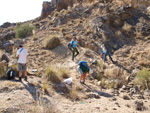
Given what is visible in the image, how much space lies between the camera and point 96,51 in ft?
35.8

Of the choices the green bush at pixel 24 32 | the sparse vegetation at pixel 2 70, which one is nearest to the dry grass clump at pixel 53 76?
the sparse vegetation at pixel 2 70

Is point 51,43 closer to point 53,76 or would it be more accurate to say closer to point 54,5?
point 53,76

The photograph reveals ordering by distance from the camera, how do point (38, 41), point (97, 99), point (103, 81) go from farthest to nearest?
point (38, 41), point (103, 81), point (97, 99)

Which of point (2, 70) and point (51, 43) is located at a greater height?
point (51, 43)

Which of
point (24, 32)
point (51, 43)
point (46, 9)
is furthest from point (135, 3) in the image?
point (46, 9)

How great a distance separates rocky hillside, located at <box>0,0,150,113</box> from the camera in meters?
4.78

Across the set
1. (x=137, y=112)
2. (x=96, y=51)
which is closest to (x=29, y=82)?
(x=137, y=112)

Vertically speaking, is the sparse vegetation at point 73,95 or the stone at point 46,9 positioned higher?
the stone at point 46,9

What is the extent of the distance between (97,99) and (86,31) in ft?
25.9

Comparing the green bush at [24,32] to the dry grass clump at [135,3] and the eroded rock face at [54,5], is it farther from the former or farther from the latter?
the eroded rock face at [54,5]

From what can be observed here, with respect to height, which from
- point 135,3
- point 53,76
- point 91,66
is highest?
point 135,3

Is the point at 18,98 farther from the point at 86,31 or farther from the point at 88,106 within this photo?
the point at 86,31

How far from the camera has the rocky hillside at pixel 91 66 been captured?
4777mm

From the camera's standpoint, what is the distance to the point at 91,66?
8727mm
